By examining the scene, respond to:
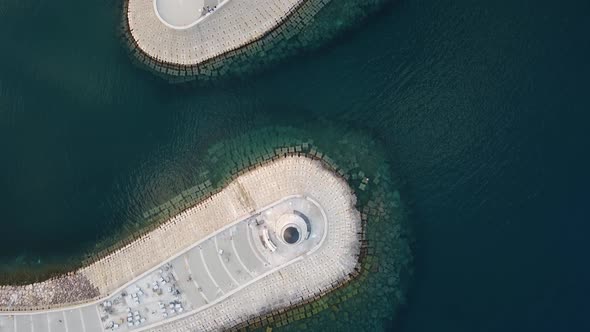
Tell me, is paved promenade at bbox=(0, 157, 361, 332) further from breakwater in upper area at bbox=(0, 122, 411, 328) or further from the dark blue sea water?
the dark blue sea water

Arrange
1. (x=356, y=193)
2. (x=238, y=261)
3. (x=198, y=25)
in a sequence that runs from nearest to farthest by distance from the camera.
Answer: (x=238, y=261) → (x=198, y=25) → (x=356, y=193)

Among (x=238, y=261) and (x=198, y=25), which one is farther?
(x=198, y=25)

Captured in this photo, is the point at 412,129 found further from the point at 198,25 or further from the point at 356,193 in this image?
the point at 198,25

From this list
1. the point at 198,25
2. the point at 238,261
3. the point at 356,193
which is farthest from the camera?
the point at 356,193

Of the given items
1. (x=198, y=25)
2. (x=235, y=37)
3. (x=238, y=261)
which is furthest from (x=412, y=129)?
(x=198, y=25)

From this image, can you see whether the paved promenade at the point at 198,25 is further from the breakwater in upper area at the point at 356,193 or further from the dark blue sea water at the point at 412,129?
the breakwater in upper area at the point at 356,193

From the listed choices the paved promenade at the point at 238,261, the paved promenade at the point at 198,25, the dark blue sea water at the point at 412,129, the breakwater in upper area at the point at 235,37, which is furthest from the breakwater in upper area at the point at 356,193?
the paved promenade at the point at 198,25

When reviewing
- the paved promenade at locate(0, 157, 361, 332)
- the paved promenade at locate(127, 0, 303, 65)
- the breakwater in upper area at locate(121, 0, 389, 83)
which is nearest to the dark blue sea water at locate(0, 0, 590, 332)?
the breakwater in upper area at locate(121, 0, 389, 83)
